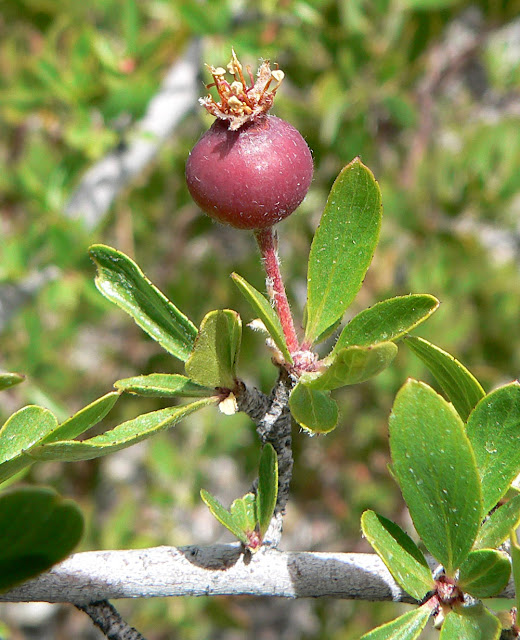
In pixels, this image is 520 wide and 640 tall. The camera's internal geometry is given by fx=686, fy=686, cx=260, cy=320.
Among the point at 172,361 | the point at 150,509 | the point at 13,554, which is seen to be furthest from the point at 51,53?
the point at 150,509

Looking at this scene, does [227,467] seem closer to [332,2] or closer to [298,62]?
[298,62]

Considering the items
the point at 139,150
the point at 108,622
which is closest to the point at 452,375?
the point at 108,622

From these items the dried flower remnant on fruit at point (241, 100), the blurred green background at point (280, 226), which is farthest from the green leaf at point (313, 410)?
the blurred green background at point (280, 226)

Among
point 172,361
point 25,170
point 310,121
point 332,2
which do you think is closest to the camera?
point 25,170

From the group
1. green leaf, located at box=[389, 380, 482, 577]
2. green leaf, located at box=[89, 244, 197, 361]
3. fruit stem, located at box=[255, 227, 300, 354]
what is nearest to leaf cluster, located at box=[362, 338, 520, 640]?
green leaf, located at box=[389, 380, 482, 577]

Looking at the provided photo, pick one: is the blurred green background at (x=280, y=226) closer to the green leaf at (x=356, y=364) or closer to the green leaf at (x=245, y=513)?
the green leaf at (x=245, y=513)

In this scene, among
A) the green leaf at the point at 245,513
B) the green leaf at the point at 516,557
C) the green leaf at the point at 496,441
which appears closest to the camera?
the green leaf at the point at 516,557
